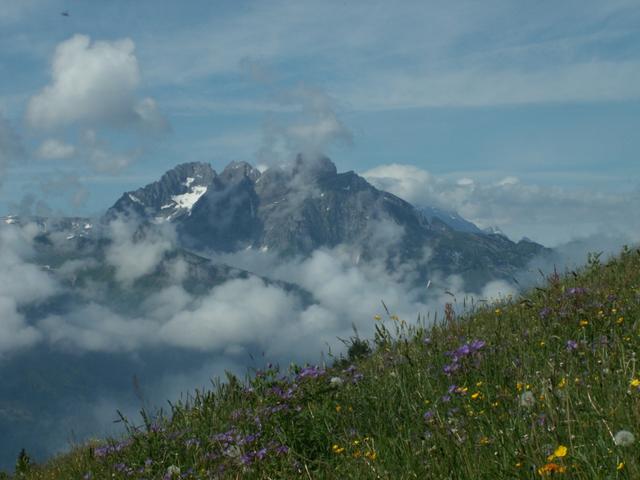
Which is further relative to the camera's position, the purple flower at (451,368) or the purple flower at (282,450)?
the purple flower at (451,368)

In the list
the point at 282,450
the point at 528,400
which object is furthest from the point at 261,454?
the point at 528,400

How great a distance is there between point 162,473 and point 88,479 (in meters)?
1.37

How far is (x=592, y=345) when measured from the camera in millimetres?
6965

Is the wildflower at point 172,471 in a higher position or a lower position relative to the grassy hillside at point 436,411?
lower

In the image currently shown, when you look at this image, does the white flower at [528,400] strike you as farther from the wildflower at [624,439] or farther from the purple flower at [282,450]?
the purple flower at [282,450]

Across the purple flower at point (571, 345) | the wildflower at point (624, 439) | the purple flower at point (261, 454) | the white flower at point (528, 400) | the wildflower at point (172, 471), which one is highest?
the wildflower at point (624, 439)

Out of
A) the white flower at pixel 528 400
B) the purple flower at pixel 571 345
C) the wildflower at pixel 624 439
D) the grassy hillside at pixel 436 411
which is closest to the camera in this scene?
the wildflower at pixel 624 439

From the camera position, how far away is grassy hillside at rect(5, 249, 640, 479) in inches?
167

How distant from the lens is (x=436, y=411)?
480 centimetres

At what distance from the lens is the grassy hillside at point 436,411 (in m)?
4.24

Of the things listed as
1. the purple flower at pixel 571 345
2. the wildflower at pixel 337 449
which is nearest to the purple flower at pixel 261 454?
the wildflower at pixel 337 449

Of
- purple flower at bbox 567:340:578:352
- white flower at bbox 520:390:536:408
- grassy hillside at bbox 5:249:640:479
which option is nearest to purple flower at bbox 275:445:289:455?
grassy hillside at bbox 5:249:640:479

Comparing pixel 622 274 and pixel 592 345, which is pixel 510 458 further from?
pixel 622 274

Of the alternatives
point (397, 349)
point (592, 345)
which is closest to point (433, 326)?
point (397, 349)
